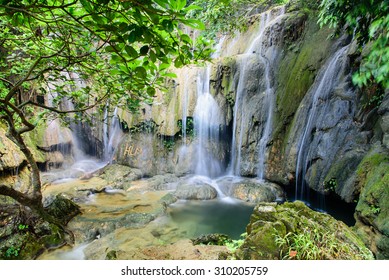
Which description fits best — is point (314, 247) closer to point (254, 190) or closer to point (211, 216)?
point (211, 216)

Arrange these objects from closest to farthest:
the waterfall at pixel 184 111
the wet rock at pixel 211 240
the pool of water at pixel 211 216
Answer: the wet rock at pixel 211 240, the pool of water at pixel 211 216, the waterfall at pixel 184 111

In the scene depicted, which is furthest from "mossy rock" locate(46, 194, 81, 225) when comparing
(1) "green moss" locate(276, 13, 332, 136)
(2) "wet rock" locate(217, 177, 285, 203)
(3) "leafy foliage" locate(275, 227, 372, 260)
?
(1) "green moss" locate(276, 13, 332, 136)

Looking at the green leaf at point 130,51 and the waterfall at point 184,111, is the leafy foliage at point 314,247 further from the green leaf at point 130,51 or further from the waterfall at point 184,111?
the waterfall at point 184,111

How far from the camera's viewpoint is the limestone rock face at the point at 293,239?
2.44 m

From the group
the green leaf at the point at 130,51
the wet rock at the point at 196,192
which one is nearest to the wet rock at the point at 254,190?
the wet rock at the point at 196,192

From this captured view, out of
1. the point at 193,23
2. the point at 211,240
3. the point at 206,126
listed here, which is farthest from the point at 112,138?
the point at 193,23

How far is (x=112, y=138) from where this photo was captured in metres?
12.5

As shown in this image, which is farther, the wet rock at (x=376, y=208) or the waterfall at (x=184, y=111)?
the waterfall at (x=184, y=111)

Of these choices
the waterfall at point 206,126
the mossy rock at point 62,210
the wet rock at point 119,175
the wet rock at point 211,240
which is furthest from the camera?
the waterfall at point 206,126

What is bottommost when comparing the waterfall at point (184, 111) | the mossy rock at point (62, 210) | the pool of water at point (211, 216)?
the pool of water at point (211, 216)

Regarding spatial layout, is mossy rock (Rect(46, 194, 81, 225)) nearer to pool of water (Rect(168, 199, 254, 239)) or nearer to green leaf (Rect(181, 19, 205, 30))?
pool of water (Rect(168, 199, 254, 239))

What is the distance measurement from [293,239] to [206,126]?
8574 mm

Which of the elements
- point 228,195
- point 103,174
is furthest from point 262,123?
point 103,174

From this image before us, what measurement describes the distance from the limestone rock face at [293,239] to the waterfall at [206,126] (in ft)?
24.9
